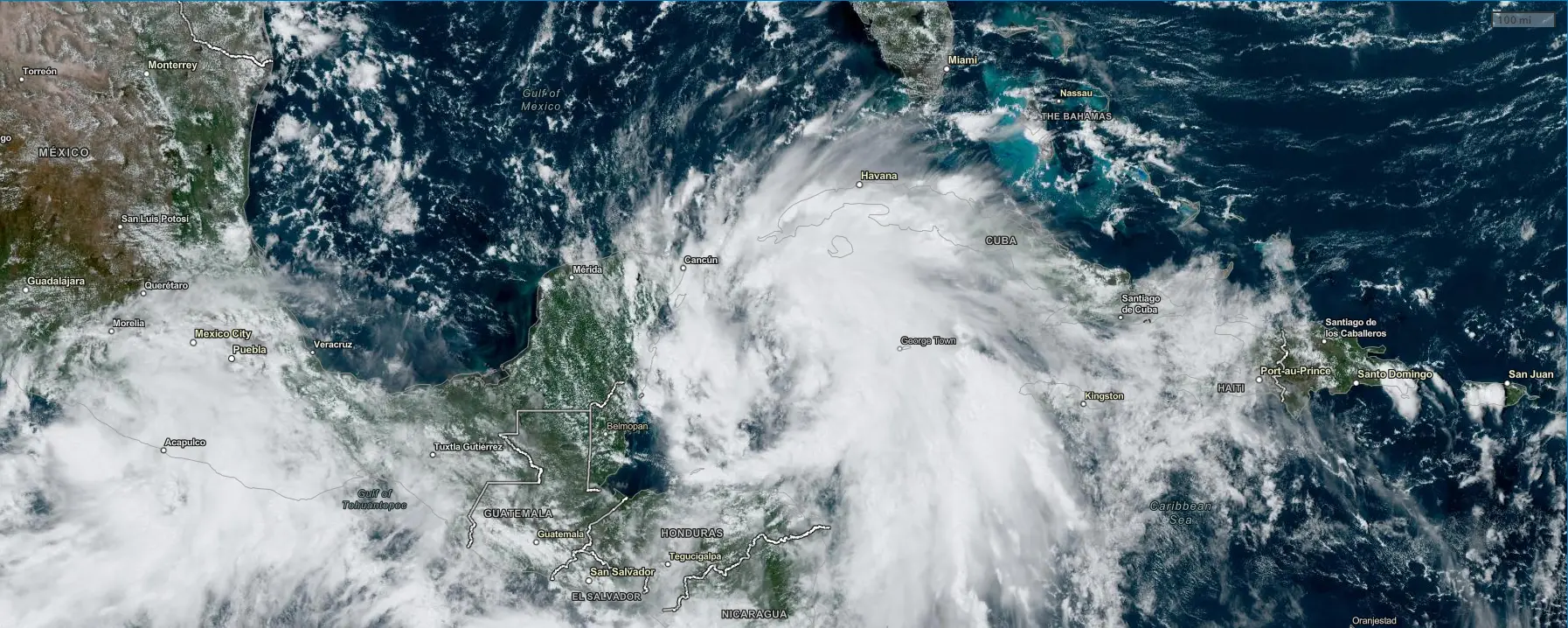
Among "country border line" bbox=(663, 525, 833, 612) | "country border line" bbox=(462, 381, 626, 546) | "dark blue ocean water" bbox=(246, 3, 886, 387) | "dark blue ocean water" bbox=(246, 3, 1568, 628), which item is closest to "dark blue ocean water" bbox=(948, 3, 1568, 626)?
"dark blue ocean water" bbox=(246, 3, 1568, 628)

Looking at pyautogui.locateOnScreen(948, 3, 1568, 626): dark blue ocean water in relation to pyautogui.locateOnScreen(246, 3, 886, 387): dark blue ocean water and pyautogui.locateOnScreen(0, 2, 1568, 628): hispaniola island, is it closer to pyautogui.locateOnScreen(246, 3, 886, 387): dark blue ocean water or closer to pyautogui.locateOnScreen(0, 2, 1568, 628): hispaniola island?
pyautogui.locateOnScreen(0, 2, 1568, 628): hispaniola island

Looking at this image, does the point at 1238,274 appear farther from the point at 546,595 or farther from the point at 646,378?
the point at 546,595

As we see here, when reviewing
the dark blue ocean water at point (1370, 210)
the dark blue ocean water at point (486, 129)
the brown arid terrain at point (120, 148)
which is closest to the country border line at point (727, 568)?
the dark blue ocean water at point (486, 129)

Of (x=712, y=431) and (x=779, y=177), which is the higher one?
(x=779, y=177)

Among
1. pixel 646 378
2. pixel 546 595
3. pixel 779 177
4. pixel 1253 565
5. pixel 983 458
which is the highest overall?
pixel 779 177

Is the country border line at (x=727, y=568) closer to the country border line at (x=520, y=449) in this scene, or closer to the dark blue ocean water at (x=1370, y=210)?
the country border line at (x=520, y=449)

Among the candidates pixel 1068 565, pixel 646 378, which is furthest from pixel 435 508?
pixel 1068 565

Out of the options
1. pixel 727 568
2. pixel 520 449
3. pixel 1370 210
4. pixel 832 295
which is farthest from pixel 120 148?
pixel 1370 210

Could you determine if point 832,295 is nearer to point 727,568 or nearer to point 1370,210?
point 727,568
